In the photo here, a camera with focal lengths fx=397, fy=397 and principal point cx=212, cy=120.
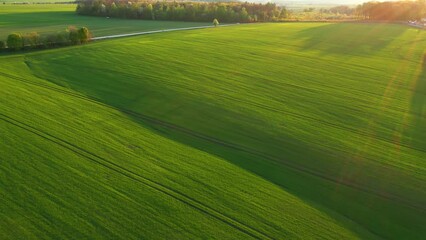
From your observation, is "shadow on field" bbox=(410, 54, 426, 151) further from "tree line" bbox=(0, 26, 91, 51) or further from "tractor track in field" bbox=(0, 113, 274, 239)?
"tree line" bbox=(0, 26, 91, 51)

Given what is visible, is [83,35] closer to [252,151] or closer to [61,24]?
[61,24]

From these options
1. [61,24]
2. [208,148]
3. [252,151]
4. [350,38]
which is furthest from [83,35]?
[350,38]

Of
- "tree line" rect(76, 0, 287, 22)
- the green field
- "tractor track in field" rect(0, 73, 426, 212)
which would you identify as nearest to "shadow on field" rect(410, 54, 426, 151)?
the green field

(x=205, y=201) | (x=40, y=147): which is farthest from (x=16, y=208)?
(x=205, y=201)

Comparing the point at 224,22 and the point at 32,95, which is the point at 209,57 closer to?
the point at 32,95

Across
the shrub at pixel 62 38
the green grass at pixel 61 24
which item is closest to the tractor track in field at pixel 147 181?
the shrub at pixel 62 38

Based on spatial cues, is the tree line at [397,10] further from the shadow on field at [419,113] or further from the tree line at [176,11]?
the shadow on field at [419,113]

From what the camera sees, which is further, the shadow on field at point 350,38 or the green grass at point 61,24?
the green grass at point 61,24
